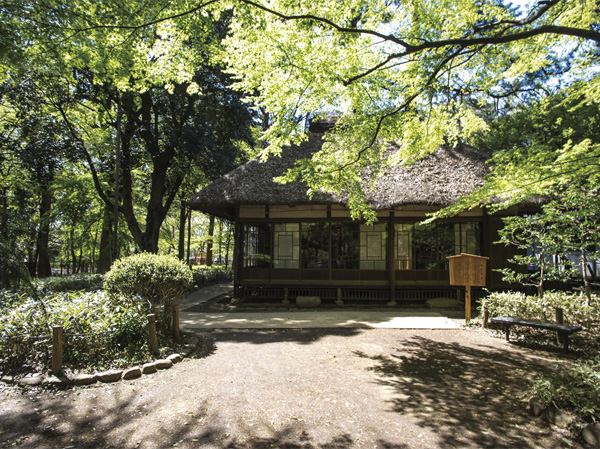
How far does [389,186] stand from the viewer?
35.4 ft

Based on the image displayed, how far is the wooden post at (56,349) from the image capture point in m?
4.41

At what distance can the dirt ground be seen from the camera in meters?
3.15

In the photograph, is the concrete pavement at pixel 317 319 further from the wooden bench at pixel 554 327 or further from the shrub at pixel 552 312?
the wooden bench at pixel 554 327

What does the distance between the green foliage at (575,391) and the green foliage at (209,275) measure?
15.0m

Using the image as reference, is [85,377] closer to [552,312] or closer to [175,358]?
[175,358]

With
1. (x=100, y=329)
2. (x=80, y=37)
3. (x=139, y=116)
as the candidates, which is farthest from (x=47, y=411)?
(x=139, y=116)

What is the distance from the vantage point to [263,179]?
37.4ft

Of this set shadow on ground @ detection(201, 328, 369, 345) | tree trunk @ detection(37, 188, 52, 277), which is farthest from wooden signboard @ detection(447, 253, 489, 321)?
tree trunk @ detection(37, 188, 52, 277)

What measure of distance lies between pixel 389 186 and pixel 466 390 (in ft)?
24.3

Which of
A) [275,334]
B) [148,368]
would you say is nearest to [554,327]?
[275,334]

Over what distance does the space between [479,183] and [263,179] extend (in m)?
7.13

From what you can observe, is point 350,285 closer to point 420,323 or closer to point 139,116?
point 420,323

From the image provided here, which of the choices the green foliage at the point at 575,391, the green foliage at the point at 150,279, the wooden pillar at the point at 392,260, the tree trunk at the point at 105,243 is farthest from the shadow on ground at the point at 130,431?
the tree trunk at the point at 105,243

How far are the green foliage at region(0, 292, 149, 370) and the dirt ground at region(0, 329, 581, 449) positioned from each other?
0.64 metres
